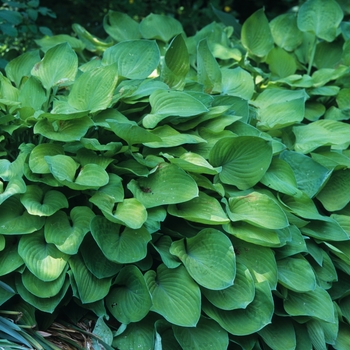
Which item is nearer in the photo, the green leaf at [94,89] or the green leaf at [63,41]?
the green leaf at [94,89]

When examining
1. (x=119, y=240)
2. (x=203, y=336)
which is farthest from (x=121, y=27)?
(x=203, y=336)

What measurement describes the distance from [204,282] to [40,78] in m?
0.93

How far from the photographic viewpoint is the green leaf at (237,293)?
1669 millimetres

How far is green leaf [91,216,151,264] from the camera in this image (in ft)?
5.29

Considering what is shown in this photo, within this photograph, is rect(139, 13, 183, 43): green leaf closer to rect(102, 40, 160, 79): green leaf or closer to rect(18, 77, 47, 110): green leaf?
rect(102, 40, 160, 79): green leaf

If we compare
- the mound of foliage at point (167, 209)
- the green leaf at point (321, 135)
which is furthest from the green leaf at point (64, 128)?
the green leaf at point (321, 135)

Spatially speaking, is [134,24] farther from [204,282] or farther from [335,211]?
[204,282]

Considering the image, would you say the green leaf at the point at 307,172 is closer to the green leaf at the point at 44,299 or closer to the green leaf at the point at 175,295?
the green leaf at the point at 175,295

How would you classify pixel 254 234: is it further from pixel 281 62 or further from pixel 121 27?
pixel 121 27

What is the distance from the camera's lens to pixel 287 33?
282 centimetres

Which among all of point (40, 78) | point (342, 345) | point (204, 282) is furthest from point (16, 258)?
point (342, 345)

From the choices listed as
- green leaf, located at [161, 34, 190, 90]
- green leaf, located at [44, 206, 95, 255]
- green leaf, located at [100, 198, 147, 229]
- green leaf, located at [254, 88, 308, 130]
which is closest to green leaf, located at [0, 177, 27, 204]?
green leaf, located at [44, 206, 95, 255]

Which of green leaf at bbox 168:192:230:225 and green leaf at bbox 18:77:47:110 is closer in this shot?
green leaf at bbox 168:192:230:225

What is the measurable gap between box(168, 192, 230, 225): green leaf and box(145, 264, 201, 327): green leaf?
0.16m
